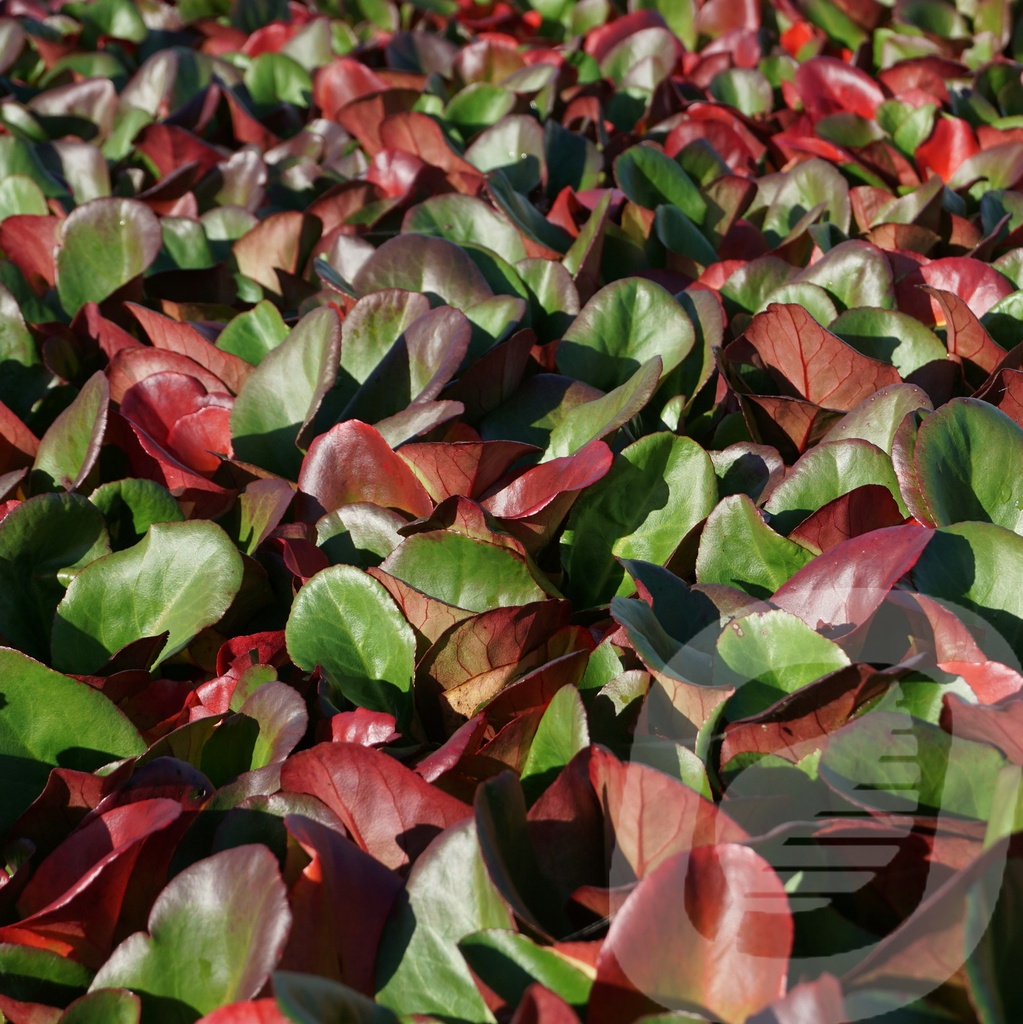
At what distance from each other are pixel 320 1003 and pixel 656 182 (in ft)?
5.06

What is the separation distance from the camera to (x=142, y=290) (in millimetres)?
1911

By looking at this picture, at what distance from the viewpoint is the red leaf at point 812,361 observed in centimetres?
139

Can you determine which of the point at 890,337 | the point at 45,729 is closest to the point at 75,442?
the point at 45,729

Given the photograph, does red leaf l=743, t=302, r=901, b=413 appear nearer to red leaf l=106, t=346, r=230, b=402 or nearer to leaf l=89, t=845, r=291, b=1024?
red leaf l=106, t=346, r=230, b=402

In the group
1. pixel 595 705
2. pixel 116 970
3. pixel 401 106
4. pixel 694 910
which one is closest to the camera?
pixel 694 910

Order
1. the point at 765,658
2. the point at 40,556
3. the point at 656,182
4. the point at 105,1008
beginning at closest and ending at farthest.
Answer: the point at 105,1008 < the point at 765,658 < the point at 40,556 < the point at 656,182

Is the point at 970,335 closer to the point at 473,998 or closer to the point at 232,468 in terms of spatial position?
the point at 232,468

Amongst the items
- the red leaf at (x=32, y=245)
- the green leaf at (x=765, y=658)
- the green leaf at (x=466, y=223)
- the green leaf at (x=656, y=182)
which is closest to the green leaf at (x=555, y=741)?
the green leaf at (x=765, y=658)

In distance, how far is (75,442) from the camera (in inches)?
57.5

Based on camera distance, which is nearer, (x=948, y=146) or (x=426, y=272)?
(x=426, y=272)

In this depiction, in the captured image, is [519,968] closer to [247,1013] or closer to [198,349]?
[247,1013]

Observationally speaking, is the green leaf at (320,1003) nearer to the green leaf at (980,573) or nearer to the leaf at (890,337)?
the green leaf at (980,573)

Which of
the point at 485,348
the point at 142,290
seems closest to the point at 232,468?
Answer: the point at 485,348

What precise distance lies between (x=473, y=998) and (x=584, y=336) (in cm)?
92
